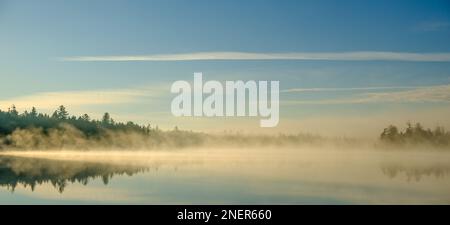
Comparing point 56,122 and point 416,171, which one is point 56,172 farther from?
point 416,171

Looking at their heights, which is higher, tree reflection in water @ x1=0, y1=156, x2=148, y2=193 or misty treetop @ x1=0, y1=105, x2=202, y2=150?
misty treetop @ x1=0, y1=105, x2=202, y2=150

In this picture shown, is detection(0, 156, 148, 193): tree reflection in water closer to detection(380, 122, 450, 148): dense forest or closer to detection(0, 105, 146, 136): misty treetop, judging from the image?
detection(0, 105, 146, 136): misty treetop

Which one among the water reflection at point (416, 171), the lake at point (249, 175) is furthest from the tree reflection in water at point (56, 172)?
the water reflection at point (416, 171)

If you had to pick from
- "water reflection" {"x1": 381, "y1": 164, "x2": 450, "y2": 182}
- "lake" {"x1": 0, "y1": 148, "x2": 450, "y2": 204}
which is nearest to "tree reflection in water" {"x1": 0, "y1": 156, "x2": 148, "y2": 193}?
"lake" {"x1": 0, "y1": 148, "x2": 450, "y2": 204}

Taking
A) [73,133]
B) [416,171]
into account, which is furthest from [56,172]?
[416,171]

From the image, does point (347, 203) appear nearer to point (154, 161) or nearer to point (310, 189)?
point (310, 189)

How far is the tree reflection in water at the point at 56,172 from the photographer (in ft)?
18.6

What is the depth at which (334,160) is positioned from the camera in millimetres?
5773

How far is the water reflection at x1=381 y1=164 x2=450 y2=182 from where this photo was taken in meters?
5.64

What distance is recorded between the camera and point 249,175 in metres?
5.69

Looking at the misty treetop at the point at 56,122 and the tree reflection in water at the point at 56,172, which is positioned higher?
the misty treetop at the point at 56,122

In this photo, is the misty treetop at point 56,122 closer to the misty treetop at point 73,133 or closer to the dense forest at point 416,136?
the misty treetop at point 73,133
